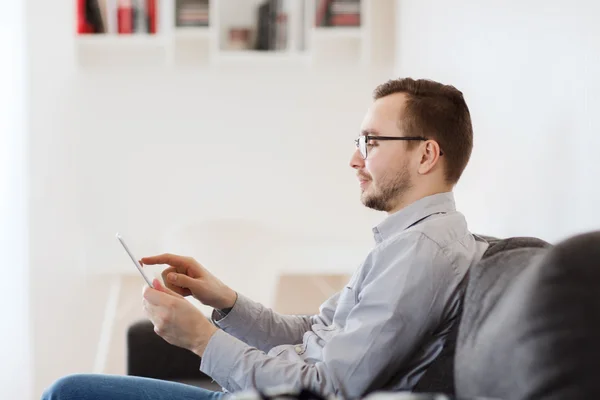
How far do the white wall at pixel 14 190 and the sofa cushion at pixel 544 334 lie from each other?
217 cm

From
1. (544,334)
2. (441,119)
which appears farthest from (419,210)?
(544,334)

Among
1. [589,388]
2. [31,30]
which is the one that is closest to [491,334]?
[589,388]

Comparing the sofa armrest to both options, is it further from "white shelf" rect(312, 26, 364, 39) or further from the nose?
"white shelf" rect(312, 26, 364, 39)

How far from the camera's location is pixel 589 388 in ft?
3.11

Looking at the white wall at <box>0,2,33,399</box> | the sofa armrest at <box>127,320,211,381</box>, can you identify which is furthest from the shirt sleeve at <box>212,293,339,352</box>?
the white wall at <box>0,2,33,399</box>

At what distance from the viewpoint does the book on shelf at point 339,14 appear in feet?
12.3

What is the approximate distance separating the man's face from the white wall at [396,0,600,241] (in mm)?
341

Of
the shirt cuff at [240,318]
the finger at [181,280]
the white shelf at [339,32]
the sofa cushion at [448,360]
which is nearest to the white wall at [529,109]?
the sofa cushion at [448,360]

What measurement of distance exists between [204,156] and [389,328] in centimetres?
254

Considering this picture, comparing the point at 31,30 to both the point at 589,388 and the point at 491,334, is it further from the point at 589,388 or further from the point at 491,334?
the point at 589,388

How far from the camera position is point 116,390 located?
1736 millimetres

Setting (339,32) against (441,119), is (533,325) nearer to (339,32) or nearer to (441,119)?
(441,119)

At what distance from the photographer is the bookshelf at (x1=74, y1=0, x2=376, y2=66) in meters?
3.65

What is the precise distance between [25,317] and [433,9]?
1.97m
